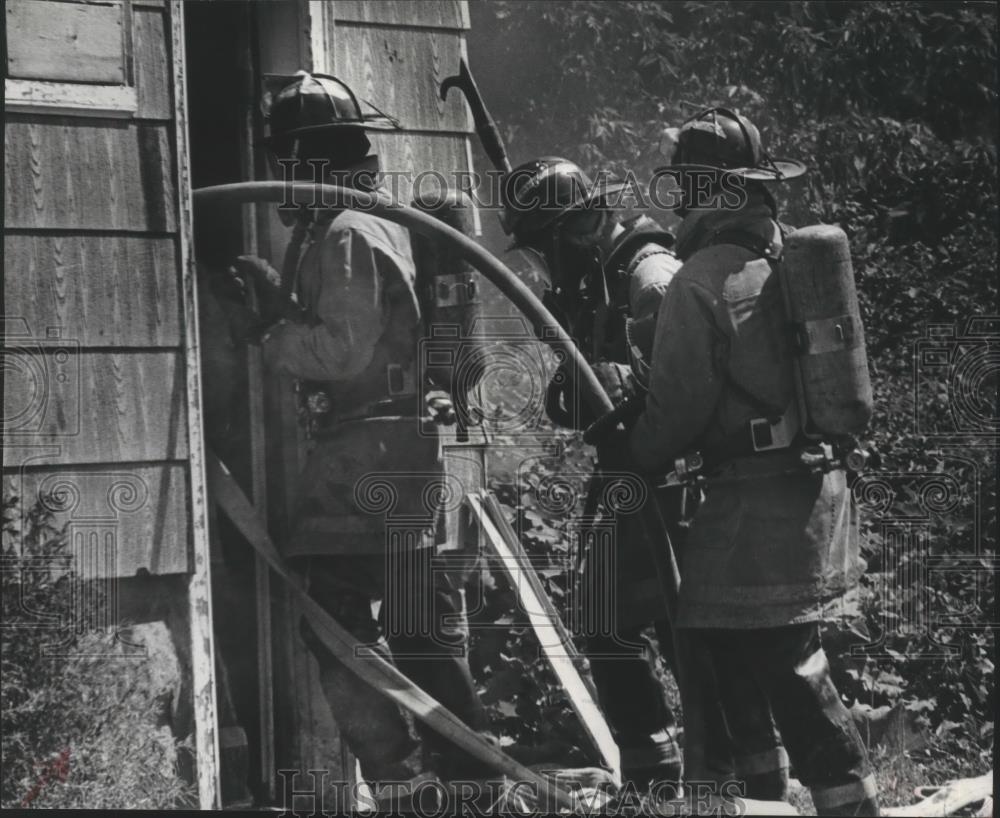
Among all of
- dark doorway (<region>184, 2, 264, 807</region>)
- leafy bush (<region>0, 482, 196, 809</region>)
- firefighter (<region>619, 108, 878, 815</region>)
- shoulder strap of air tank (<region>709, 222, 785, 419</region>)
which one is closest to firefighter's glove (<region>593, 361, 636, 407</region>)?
firefighter (<region>619, 108, 878, 815</region>)

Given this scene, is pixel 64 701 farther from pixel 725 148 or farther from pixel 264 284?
pixel 725 148

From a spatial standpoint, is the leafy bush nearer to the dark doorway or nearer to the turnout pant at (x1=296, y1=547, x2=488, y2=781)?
the dark doorway

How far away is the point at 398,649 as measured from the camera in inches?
167

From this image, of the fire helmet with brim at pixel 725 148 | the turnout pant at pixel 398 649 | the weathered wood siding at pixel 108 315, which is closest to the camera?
the fire helmet with brim at pixel 725 148

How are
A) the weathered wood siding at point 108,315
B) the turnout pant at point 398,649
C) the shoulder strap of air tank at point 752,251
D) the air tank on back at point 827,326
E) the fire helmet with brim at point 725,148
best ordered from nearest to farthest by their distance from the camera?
the air tank on back at point 827,326 → the shoulder strap of air tank at point 752,251 → the fire helmet with brim at point 725,148 → the weathered wood siding at point 108,315 → the turnout pant at point 398,649

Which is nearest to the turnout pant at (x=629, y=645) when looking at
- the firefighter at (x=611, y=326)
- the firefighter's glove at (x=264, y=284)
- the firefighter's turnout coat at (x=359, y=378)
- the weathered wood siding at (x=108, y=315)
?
the firefighter at (x=611, y=326)

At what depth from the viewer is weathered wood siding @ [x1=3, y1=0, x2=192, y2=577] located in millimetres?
4129

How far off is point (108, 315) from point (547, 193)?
55.5 inches

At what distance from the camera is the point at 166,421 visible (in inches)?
164

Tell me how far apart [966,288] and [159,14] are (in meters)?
2.67

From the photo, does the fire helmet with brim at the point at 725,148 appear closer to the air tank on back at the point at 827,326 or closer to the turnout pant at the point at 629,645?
the air tank on back at the point at 827,326

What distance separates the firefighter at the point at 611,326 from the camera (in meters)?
4.17

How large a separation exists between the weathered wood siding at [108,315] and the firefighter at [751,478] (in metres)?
1.50

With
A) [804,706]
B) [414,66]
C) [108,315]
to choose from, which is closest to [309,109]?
[414,66]
